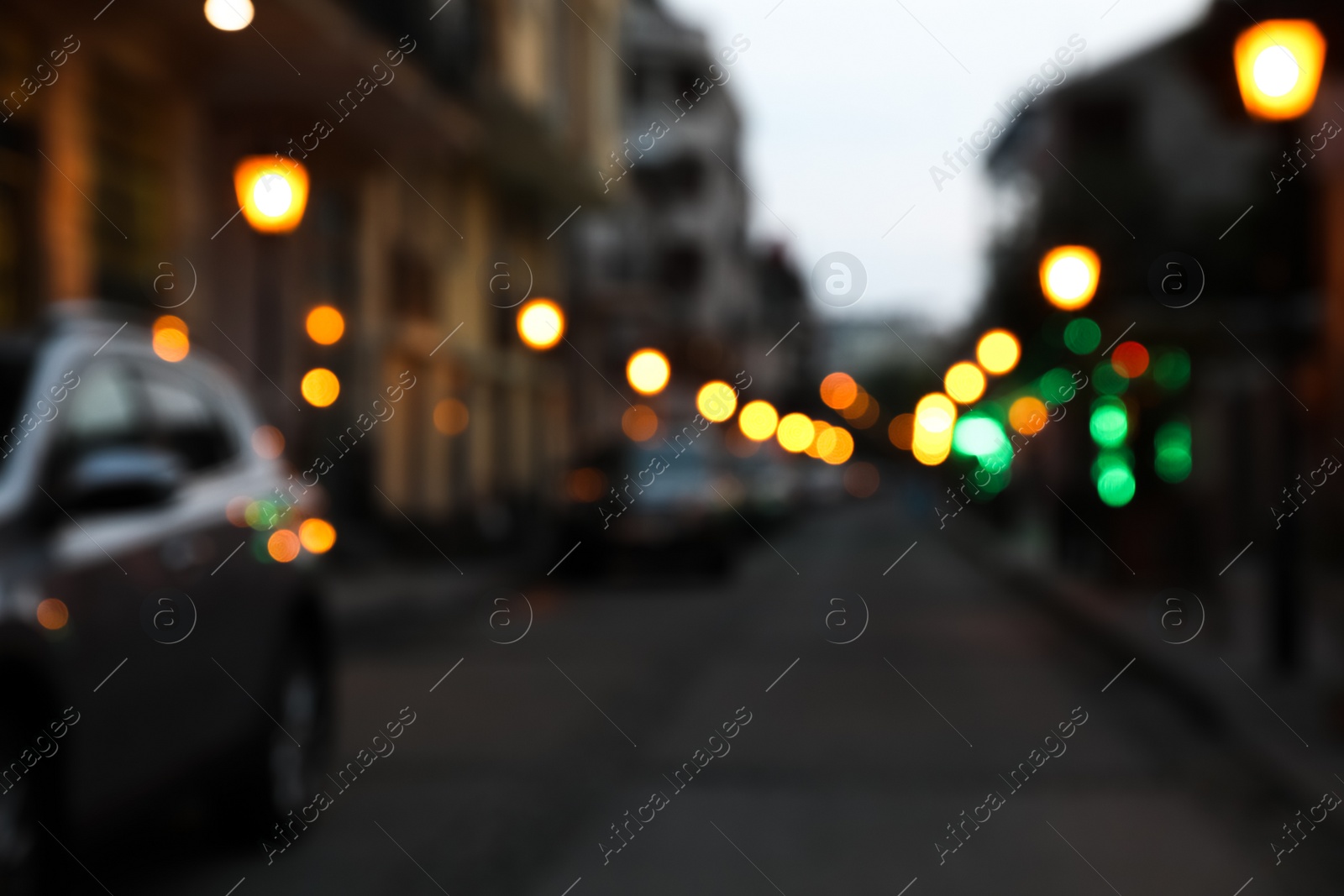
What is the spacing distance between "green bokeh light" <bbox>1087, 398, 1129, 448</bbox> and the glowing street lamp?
980 centimetres

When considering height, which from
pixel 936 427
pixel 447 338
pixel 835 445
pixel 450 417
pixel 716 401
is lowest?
pixel 835 445

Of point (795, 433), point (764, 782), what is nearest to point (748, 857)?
point (764, 782)

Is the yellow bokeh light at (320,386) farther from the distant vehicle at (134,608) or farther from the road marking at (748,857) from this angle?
the road marking at (748,857)

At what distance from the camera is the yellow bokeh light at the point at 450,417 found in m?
26.7

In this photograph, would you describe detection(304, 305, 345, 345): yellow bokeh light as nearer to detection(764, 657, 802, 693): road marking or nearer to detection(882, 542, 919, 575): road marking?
detection(882, 542, 919, 575): road marking

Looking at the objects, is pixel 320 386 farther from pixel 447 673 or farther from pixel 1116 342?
pixel 447 673

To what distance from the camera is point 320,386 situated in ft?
69.7

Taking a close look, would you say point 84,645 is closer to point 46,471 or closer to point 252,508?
point 46,471

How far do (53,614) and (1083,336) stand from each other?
1822cm

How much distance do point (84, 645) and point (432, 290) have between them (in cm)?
2260

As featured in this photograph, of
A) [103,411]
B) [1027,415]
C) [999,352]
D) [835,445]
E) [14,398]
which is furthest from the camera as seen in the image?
[835,445]

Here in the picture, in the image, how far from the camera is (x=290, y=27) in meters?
15.7

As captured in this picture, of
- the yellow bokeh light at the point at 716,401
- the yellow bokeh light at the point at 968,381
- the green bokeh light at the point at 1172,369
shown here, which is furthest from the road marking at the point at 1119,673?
the yellow bokeh light at the point at 716,401

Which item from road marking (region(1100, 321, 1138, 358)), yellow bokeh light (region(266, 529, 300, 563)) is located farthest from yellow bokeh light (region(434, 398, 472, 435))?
yellow bokeh light (region(266, 529, 300, 563))
